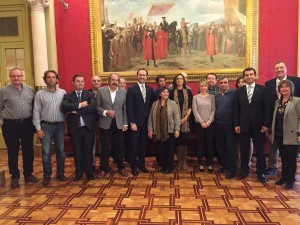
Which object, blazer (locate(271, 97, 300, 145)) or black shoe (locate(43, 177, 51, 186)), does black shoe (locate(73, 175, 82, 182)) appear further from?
blazer (locate(271, 97, 300, 145))

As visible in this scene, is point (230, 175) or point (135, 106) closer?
point (230, 175)

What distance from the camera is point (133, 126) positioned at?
4602 mm

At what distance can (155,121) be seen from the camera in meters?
4.73

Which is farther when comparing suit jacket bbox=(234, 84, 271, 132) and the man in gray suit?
the man in gray suit

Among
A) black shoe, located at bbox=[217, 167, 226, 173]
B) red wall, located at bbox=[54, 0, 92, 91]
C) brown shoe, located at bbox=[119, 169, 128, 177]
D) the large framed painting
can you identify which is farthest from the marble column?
black shoe, located at bbox=[217, 167, 226, 173]

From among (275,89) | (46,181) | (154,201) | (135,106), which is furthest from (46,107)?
(275,89)

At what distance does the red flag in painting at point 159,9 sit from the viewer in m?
6.55

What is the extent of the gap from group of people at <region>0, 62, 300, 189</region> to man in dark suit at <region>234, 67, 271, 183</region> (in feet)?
0.04

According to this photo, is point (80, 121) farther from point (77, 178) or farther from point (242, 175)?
point (242, 175)

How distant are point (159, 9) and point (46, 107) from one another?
3.66m

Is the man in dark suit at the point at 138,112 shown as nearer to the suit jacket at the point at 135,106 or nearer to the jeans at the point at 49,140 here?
the suit jacket at the point at 135,106

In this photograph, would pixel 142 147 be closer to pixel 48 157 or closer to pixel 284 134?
pixel 48 157

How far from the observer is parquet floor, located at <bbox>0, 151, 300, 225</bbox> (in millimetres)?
3154

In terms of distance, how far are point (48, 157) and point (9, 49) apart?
3.62 metres
